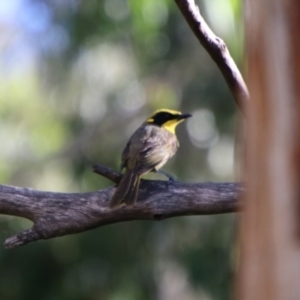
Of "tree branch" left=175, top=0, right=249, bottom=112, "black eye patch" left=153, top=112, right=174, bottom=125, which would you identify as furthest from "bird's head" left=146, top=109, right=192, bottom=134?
"tree branch" left=175, top=0, right=249, bottom=112

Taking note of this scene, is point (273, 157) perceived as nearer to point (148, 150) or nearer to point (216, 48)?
point (216, 48)

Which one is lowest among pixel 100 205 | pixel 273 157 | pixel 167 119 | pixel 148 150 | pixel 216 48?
pixel 273 157

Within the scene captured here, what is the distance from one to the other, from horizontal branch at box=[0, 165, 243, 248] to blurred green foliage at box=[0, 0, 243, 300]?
4.02 m

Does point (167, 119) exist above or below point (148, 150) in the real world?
above

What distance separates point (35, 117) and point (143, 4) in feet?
42.3

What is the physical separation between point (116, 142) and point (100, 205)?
8902 millimetres

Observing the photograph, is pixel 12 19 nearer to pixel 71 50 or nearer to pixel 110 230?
pixel 71 50

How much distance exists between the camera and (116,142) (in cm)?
1372

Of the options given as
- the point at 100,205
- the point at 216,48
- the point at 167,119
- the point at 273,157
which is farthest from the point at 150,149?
the point at 273,157

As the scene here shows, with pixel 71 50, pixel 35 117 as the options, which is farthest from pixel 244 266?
pixel 35 117

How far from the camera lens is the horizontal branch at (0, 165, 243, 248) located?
15.6ft

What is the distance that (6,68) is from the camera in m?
20.7

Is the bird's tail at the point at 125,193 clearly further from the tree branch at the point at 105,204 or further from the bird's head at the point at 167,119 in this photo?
the bird's head at the point at 167,119

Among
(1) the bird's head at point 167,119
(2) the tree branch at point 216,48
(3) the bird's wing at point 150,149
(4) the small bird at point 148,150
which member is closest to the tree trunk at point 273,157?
(2) the tree branch at point 216,48
